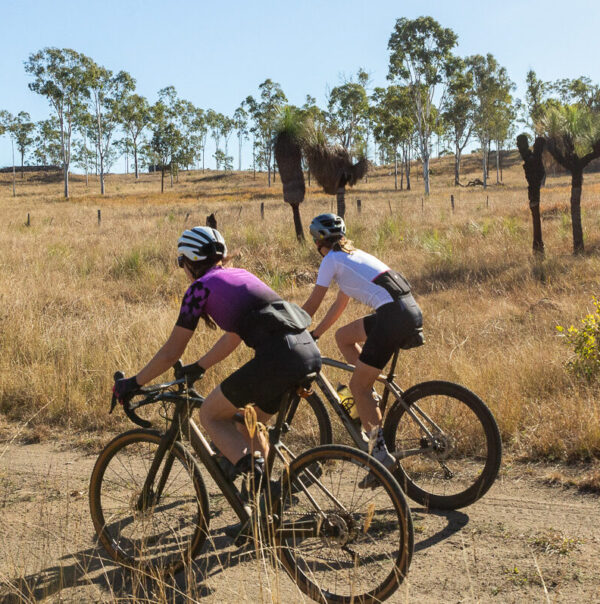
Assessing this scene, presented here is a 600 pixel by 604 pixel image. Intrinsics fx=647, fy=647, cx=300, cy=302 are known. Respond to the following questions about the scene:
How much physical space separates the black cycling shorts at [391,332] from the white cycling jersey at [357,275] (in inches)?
3.3

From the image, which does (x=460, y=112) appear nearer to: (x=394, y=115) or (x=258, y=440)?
(x=394, y=115)

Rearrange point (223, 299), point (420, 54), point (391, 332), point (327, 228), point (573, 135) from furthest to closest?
1. point (420, 54)
2. point (573, 135)
3. point (327, 228)
4. point (391, 332)
5. point (223, 299)

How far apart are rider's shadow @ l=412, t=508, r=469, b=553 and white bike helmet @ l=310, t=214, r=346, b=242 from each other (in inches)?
80.2

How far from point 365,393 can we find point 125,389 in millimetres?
1806

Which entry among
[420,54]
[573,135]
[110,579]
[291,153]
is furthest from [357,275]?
[420,54]

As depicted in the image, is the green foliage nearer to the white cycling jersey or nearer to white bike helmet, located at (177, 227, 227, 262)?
the white cycling jersey

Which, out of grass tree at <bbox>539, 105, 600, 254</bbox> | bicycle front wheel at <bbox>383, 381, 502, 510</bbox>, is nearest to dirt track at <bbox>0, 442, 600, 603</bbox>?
bicycle front wheel at <bbox>383, 381, 502, 510</bbox>

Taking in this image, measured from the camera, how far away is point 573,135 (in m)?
16.4

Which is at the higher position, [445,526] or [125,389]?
[125,389]

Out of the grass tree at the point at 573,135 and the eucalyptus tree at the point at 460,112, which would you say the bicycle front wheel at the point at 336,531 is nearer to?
the grass tree at the point at 573,135

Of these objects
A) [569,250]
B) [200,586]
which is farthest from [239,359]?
[569,250]

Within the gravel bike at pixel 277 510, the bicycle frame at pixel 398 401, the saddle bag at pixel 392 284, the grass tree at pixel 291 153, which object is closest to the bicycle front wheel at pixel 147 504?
the gravel bike at pixel 277 510

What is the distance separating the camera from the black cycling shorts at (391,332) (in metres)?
4.48

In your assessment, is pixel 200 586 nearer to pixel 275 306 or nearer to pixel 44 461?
pixel 275 306
